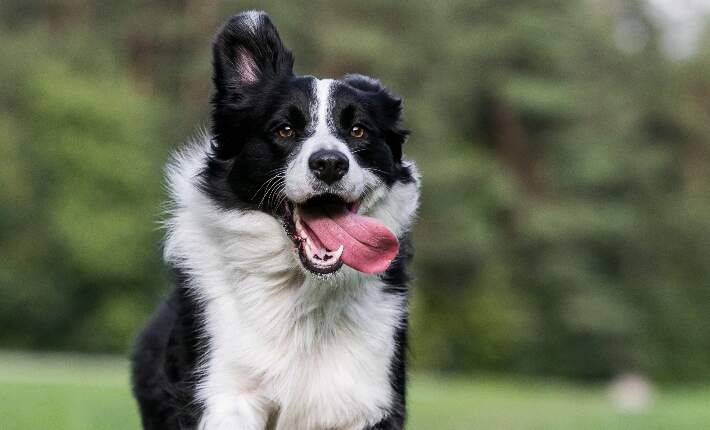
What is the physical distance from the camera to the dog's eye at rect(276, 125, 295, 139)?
18.9 ft

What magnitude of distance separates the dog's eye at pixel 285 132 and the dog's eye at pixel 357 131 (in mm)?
279

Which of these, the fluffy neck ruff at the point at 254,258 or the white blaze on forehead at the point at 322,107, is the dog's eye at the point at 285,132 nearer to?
the white blaze on forehead at the point at 322,107

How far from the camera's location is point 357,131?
583 cm

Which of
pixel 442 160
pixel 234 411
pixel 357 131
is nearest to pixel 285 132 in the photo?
pixel 357 131

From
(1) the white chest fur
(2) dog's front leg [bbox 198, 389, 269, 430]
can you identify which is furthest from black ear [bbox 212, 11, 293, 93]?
(2) dog's front leg [bbox 198, 389, 269, 430]

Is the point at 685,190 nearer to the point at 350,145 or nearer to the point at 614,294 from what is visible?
the point at 614,294

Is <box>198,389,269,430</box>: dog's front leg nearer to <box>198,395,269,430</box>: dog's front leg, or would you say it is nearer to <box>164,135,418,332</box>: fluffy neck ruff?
<box>198,395,269,430</box>: dog's front leg

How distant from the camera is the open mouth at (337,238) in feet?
17.8

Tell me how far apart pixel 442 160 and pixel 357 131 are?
3252cm

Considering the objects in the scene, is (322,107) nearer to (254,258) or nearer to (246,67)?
(246,67)

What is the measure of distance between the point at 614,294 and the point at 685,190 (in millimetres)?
6479

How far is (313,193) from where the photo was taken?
5402 mm

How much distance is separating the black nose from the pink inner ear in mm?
894

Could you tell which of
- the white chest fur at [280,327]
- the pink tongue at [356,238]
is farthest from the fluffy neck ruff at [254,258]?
the pink tongue at [356,238]
